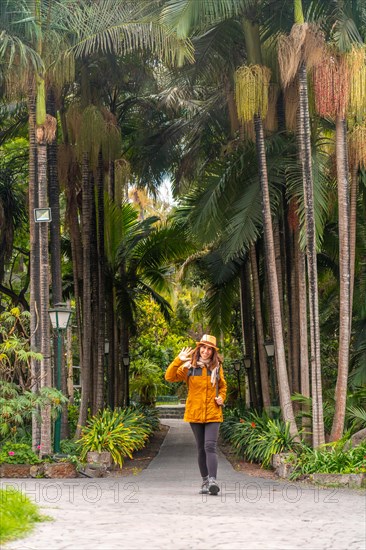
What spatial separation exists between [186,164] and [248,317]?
4.77 m

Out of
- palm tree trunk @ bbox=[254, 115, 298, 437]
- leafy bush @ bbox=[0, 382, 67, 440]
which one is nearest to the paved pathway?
leafy bush @ bbox=[0, 382, 67, 440]

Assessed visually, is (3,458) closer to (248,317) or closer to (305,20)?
(305,20)

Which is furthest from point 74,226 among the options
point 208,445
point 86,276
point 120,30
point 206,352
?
point 208,445

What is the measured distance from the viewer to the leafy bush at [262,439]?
50.9 feet

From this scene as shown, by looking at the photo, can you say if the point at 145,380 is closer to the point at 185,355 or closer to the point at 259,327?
the point at 259,327

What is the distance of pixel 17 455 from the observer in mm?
15234

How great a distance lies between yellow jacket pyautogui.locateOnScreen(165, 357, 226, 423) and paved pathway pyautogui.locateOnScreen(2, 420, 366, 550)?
0.88 m

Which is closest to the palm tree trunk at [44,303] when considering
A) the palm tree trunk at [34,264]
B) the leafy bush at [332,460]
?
the palm tree trunk at [34,264]

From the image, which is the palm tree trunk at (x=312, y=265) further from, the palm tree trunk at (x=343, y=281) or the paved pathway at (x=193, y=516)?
the paved pathway at (x=193, y=516)

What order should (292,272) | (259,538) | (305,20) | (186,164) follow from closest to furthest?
(259,538)
(305,20)
(292,272)
(186,164)

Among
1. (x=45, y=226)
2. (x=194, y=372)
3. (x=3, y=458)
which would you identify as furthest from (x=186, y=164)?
(x=194, y=372)

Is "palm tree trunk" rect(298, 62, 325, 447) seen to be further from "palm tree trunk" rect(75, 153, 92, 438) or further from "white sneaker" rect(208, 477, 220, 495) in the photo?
"palm tree trunk" rect(75, 153, 92, 438)

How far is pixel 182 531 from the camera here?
7727 mm

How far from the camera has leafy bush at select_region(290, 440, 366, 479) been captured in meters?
12.9
